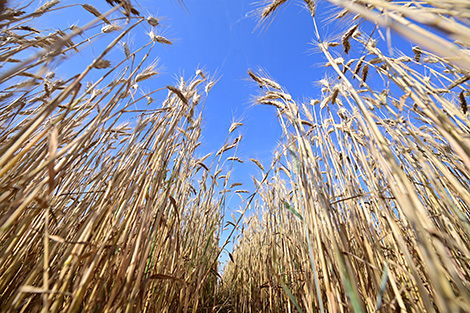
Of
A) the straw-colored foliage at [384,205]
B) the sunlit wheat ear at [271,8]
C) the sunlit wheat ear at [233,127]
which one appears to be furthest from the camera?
the sunlit wheat ear at [233,127]

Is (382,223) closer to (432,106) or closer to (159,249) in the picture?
(432,106)

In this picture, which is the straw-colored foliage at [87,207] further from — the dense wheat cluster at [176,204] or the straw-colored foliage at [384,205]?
the straw-colored foliage at [384,205]

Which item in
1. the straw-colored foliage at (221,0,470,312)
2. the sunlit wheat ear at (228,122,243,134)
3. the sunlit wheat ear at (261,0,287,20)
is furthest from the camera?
the sunlit wheat ear at (228,122,243,134)

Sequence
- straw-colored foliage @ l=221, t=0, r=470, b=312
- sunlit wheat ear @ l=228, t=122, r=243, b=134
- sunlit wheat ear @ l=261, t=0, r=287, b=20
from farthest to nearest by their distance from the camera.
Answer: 1. sunlit wheat ear @ l=228, t=122, r=243, b=134
2. sunlit wheat ear @ l=261, t=0, r=287, b=20
3. straw-colored foliage @ l=221, t=0, r=470, b=312

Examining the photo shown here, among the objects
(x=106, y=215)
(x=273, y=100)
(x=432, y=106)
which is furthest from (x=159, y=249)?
(x=432, y=106)

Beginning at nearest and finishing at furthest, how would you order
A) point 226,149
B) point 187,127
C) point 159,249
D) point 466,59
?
1. point 466,59
2. point 159,249
3. point 187,127
4. point 226,149

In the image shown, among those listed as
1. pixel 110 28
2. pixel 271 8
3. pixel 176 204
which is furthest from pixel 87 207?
pixel 271 8

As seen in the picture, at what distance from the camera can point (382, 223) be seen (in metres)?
1.28

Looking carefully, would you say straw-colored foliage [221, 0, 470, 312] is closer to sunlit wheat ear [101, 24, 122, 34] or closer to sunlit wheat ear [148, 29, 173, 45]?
sunlit wheat ear [148, 29, 173, 45]

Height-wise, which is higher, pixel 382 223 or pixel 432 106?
pixel 432 106

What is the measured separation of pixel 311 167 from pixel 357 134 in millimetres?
1066

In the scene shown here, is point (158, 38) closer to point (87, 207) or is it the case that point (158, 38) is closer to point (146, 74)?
point (146, 74)

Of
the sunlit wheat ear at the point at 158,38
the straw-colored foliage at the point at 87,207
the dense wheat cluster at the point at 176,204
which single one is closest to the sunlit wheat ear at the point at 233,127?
the dense wheat cluster at the point at 176,204

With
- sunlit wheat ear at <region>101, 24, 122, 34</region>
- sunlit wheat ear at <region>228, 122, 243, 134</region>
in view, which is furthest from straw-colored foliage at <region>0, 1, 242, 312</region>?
sunlit wheat ear at <region>228, 122, 243, 134</region>
